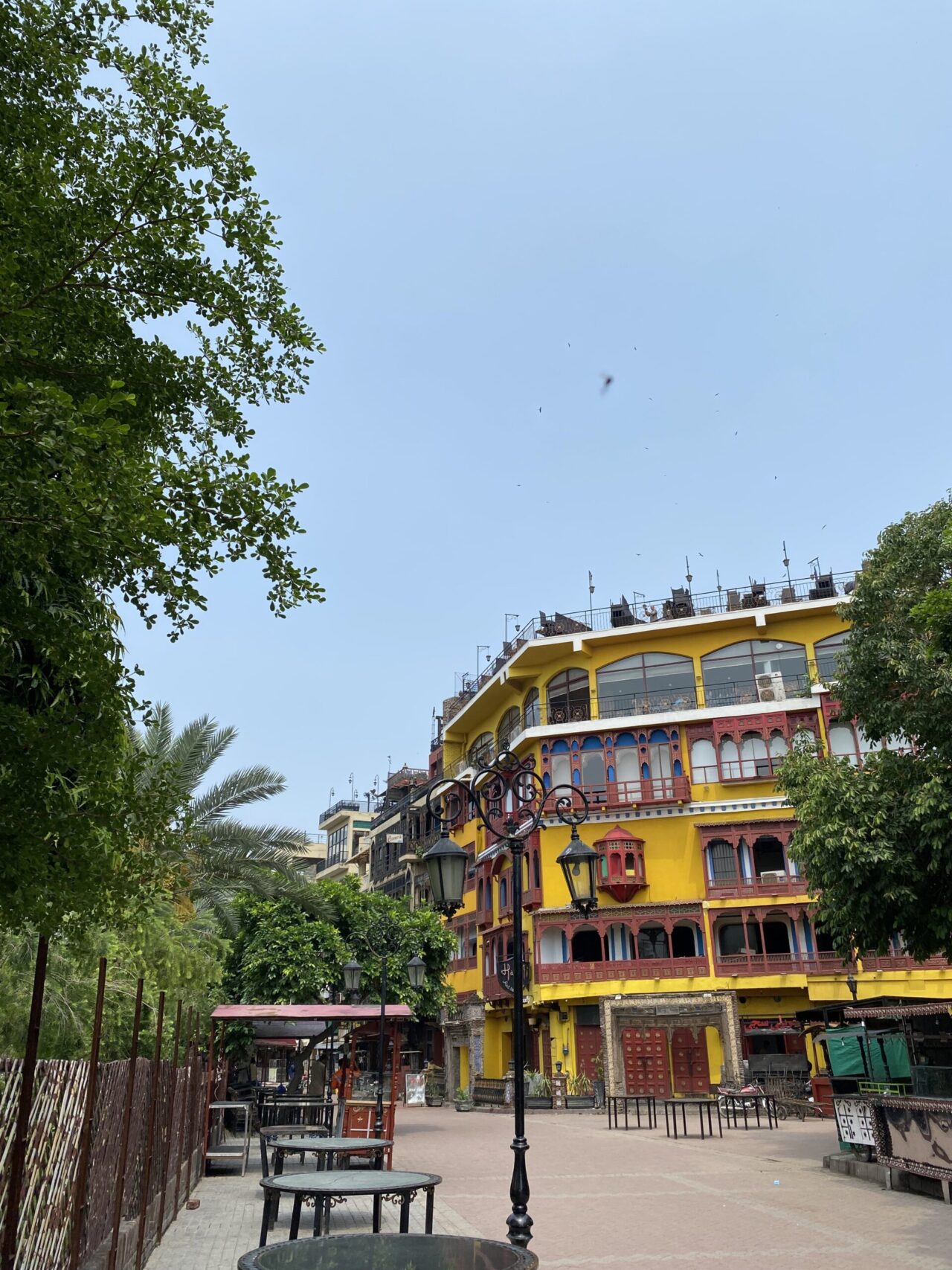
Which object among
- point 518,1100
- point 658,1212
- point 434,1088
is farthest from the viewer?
point 434,1088

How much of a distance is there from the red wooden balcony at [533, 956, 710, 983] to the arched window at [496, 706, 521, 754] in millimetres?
9659

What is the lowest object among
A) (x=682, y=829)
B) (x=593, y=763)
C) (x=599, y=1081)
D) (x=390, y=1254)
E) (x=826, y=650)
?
(x=390, y=1254)

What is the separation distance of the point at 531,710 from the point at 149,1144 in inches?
1236

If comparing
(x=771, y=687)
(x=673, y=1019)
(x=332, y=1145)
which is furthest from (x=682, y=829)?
(x=332, y=1145)

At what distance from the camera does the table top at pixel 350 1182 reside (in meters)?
6.80

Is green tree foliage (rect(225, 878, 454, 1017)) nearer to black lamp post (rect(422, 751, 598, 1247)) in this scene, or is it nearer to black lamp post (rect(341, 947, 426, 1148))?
black lamp post (rect(341, 947, 426, 1148))

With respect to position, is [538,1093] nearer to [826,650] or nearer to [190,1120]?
[826,650]

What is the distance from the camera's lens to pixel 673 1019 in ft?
103

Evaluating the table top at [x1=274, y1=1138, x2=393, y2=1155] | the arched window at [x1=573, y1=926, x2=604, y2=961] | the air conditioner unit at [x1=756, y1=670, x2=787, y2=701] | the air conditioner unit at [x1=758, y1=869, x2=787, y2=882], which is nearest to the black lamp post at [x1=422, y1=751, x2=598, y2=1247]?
the table top at [x1=274, y1=1138, x2=393, y2=1155]

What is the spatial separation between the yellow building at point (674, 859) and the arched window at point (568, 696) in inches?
2.7

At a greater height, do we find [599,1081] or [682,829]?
[682,829]

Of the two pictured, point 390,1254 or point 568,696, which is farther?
point 568,696

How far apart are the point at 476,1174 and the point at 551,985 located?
18.7 meters

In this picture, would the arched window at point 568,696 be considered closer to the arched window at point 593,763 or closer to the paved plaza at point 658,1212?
the arched window at point 593,763
